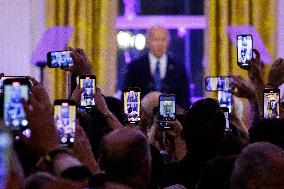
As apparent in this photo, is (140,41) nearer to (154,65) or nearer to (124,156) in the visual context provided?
(154,65)

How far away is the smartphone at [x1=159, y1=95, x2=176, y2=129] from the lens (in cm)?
384

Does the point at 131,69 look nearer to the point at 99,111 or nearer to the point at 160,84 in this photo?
the point at 160,84

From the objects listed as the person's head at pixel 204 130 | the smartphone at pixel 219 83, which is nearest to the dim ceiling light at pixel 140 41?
the smartphone at pixel 219 83

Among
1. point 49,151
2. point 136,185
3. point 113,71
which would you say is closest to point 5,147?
point 49,151

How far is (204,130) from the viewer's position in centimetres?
319

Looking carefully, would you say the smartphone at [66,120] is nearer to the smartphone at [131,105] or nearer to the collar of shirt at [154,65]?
the smartphone at [131,105]

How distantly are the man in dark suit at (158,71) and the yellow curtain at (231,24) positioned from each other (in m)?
0.57

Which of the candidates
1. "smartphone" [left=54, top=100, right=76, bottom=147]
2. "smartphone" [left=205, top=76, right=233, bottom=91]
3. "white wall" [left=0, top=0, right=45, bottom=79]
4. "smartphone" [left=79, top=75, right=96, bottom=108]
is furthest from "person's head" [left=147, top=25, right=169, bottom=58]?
"smartphone" [left=54, top=100, right=76, bottom=147]

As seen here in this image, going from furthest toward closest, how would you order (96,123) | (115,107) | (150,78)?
1. (150,78)
2. (115,107)
3. (96,123)

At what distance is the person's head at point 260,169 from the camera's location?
2057 mm

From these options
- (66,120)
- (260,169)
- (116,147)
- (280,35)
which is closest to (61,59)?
(66,120)

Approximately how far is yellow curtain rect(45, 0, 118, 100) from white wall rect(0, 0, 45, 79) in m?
0.19

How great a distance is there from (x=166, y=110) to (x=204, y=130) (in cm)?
77

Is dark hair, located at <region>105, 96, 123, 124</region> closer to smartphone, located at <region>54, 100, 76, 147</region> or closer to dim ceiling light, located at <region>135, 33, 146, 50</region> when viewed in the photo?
smartphone, located at <region>54, 100, 76, 147</region>
